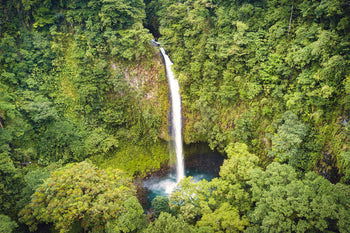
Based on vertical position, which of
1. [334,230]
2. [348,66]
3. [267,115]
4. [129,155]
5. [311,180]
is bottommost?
[129,155]

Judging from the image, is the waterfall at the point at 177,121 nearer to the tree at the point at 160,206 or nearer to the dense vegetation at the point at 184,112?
the dense vegetation at the point at 184,112

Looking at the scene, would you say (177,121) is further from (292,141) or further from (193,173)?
(292,141)

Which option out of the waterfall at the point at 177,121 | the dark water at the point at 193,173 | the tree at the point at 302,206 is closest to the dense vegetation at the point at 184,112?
the tree at the point at 302,206

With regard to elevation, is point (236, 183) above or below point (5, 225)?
below

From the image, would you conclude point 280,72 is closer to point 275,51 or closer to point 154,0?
point 275,51

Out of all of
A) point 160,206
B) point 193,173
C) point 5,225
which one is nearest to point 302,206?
point 160,206

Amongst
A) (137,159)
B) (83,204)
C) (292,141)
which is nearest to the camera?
(83,204)

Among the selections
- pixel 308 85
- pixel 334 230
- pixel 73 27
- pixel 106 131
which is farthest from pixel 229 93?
pixel 73 27
